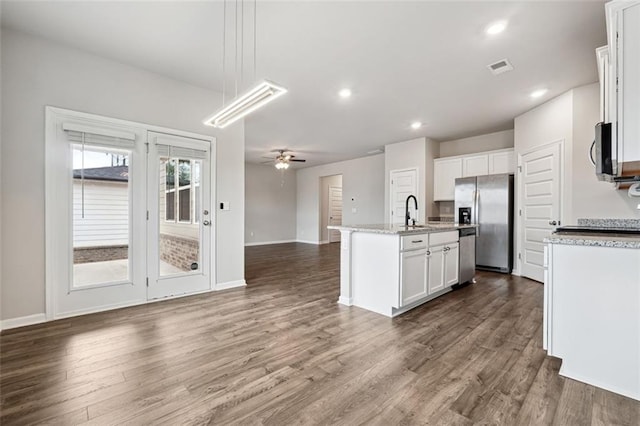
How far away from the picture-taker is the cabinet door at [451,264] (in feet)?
12.0

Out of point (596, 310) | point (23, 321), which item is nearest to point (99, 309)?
point (23, 321)

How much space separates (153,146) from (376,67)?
2.84m

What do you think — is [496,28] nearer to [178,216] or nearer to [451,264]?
[451,264]

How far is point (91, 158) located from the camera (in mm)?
3072

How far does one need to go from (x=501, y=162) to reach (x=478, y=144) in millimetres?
960

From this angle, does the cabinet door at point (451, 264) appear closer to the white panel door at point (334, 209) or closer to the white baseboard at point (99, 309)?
the white baseboard at point (99, 309)

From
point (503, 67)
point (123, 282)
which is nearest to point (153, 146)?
point (123, 282)

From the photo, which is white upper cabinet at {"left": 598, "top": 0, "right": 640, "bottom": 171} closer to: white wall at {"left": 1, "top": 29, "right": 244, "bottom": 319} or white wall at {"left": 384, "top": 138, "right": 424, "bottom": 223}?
white wall at {"left": 1, "top": 29, "right": 244, "bottom": 319}

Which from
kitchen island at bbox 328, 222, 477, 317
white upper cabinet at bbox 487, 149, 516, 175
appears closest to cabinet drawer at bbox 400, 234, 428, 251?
kitchen island at bbox 328, 222, 477, 317

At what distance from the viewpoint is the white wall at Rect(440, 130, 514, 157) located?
228 inches

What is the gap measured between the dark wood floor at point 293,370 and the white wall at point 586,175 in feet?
5.20

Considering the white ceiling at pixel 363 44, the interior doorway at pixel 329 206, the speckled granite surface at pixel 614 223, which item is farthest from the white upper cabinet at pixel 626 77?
the interior doorway at pixel 329 206

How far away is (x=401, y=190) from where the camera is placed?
6.76 meters

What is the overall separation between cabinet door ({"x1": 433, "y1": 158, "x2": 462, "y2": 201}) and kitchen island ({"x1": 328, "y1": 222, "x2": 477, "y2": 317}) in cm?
278
